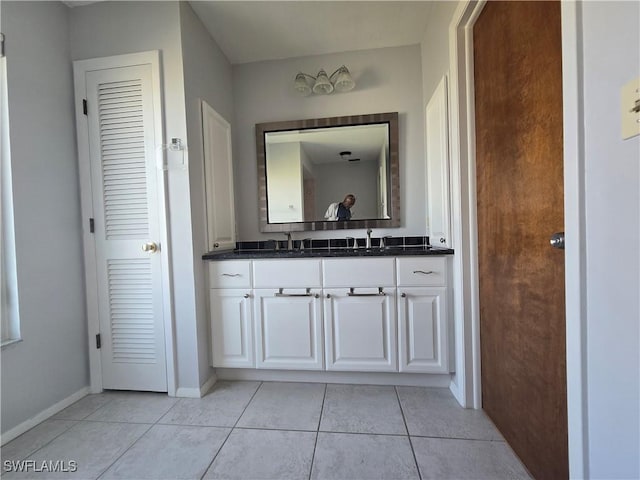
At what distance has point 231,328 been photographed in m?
1.76

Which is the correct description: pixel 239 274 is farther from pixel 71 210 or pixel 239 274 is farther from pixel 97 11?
pixel 97 11

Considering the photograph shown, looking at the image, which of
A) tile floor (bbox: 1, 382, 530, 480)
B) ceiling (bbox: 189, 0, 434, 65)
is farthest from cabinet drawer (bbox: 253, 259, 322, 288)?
ceiling (bbox: 189, 0, 434, 65)

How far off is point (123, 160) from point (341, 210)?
155 centimetres

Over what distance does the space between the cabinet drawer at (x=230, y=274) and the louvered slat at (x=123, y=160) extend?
0.48 metres

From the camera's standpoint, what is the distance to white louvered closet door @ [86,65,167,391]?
5.43 feet

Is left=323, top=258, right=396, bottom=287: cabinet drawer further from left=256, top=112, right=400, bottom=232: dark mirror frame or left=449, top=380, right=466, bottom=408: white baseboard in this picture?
left=449, top=380, right=466, bottom=408: white baseboard

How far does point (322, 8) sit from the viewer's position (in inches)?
67.7

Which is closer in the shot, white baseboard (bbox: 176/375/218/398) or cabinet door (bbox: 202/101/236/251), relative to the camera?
white baseboard (bbox: 176/375/218/398)

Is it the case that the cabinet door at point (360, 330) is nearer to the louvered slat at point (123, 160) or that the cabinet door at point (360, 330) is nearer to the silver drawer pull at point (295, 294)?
the silver drawer pull at point (295, 294)

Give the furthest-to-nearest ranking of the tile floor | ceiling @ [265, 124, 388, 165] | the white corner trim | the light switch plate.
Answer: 1. ceiling @ [265, 124, 388, 165]
2. the tile floor
3. the white corner trim
4. the light switch plate

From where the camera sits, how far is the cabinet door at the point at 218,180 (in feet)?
6.01

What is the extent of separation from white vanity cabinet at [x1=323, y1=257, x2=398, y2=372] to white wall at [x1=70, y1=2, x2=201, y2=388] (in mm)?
865

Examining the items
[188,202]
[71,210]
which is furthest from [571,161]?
[71,210]

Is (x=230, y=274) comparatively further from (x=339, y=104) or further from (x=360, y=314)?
(x=339, y=104)
